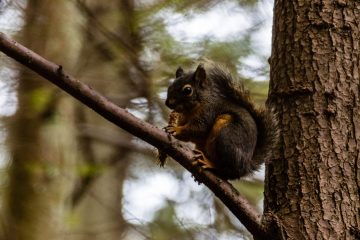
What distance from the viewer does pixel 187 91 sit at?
8.26ft

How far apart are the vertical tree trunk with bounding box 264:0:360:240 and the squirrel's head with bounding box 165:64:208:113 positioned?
1.36 feet

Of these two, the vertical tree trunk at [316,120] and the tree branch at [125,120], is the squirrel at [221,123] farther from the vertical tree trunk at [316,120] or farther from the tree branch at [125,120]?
the tree branch at [125,120]

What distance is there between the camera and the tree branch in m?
1.60

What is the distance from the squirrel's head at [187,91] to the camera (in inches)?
99.0

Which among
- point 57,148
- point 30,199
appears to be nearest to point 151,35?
point 57,148

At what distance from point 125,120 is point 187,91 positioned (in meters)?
0.89

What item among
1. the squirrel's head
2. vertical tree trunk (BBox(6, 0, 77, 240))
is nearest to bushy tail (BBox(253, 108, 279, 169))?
the squirrel's head

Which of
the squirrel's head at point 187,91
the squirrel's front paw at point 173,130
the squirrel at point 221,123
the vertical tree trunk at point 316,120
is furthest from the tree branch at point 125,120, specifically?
the squirrel's head at point 187,91

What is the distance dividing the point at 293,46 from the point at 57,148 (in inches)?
64.2

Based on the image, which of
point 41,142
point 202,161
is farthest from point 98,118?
point 202,161

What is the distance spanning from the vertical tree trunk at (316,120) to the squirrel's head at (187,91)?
0.41 metres

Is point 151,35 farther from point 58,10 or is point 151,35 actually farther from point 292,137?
point 292,137

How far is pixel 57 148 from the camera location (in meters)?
3.40

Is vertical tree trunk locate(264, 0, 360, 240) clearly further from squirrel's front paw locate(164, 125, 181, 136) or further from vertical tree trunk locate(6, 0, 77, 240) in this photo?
vertical tree trunk locate(6, 0, 77, 240)
